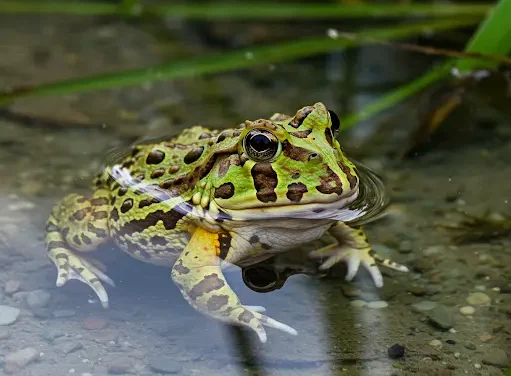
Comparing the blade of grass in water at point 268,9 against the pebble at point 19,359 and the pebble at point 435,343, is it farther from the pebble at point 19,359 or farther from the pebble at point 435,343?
the pebble at point 19,359

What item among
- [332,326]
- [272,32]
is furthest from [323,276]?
[272,32]

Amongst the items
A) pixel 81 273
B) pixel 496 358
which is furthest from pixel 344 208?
pixel 81 273

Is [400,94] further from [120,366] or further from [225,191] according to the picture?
[120,366]

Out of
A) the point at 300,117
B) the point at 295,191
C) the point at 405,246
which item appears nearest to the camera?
the point at 295,191

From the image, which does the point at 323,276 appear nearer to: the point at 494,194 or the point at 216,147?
the point at 216,147

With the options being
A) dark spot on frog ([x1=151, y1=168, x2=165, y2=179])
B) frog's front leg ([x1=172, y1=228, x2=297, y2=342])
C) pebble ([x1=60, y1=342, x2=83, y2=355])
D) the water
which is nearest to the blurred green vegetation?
the water

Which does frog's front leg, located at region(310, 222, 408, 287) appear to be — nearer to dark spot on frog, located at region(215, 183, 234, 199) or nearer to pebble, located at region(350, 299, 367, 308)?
pebble, located at region(350, 299, 367, 308)
